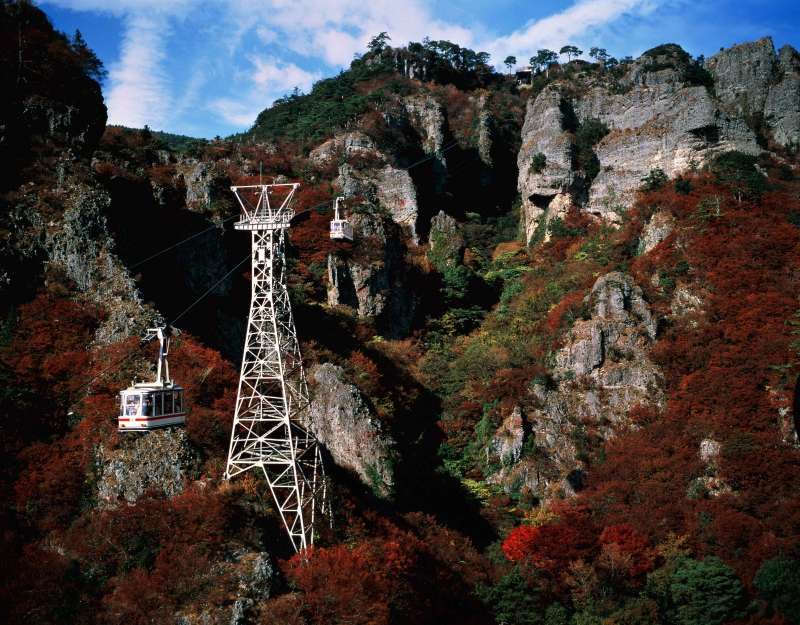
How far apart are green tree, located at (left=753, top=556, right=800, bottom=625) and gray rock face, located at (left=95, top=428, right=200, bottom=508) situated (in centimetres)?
2182

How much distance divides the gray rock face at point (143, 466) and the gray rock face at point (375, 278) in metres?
21.7

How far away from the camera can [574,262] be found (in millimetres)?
55906

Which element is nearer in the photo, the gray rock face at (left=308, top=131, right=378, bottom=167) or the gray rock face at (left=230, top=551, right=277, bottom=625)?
the gray rock face at (left=230, top=551, right=277, bottom=625)

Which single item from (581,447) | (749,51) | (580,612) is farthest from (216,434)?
(749,51)

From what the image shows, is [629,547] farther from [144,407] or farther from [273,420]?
[144,407]

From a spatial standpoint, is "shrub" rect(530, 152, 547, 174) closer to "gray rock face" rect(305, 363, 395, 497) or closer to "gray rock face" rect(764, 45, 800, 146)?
"gray rock face" rect(764, 45, 800, 146)

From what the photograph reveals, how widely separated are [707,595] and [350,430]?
54.0 feet

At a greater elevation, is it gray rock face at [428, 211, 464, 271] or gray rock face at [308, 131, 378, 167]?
gray rock face at [308, 131, 378, 167]

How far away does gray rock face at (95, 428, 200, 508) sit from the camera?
28.8m

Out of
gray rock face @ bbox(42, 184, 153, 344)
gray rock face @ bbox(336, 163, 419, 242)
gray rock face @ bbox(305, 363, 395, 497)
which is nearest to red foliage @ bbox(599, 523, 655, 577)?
gray rock face @ bbox(305, 363, 395, 497)

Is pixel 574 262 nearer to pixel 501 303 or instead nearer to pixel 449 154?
pixel 501 303

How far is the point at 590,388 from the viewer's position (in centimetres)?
4447

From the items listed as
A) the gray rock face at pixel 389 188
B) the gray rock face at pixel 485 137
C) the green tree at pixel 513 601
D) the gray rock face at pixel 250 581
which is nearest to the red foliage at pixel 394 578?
the green tree at pixel 513 601

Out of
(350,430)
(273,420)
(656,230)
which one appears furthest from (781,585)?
(656,230)
